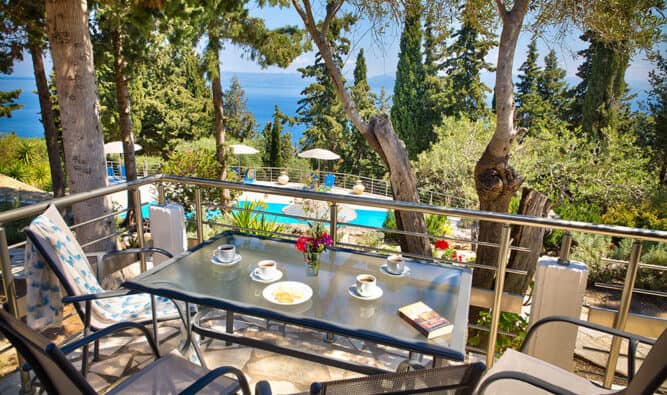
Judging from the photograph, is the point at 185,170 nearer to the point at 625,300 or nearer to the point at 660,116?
the point at 625,300

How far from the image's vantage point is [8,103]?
352 inches

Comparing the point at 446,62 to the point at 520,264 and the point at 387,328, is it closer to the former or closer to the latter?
the point at 520,264

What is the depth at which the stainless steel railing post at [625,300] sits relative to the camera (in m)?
2.20

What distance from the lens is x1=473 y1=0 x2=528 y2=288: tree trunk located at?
417 cm

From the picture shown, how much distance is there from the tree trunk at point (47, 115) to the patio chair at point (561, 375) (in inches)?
399

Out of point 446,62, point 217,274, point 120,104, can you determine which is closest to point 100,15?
point 120,104

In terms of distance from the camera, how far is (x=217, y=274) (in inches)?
84.9

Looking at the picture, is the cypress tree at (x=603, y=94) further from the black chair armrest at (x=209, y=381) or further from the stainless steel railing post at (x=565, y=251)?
the black chair armrest at (x=209, y=381)

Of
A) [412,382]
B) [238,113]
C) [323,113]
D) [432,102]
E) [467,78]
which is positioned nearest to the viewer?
[412,382]

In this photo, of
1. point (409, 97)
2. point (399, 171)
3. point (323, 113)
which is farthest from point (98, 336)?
point (323, 113)

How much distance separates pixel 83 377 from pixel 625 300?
2.59 metres

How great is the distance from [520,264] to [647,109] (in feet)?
55.0

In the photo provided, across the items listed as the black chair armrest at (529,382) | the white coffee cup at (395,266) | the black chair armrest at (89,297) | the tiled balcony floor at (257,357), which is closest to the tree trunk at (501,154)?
the tiled balcony floor at (257,357)

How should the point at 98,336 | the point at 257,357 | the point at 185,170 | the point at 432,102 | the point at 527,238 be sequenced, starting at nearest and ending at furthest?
the point at 98,336 < the point at 257,357 < the point at 527,238 < the point at 185,170 < the point at 432,102
